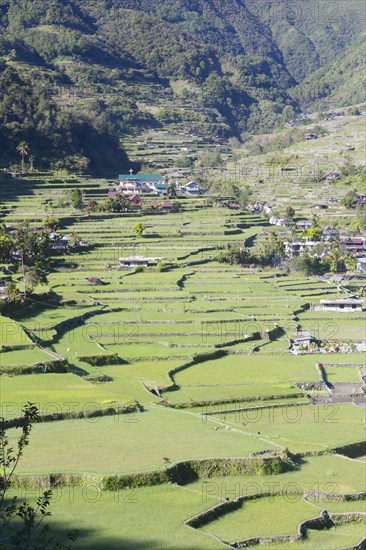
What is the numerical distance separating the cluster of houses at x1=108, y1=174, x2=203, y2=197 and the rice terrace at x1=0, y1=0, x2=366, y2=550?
0.34 meters

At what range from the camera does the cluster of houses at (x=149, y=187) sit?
68188 mm

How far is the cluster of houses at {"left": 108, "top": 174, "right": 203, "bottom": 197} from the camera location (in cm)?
6819

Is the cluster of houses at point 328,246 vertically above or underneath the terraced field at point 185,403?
above

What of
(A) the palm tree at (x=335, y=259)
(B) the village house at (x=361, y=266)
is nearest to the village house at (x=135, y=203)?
(A) the palm tree at (x=335, y=259)

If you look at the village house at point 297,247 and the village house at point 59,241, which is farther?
the village house at point 297,247

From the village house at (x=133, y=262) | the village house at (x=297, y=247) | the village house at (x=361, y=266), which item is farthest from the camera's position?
the village house at (x=297, y=247)

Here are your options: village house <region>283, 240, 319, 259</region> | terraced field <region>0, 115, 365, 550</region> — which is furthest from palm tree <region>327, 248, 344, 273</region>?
terraced field <region>0, 115, 365, 550</region>

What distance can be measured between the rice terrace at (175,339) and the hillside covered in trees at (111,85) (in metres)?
0.58

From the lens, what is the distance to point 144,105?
113m

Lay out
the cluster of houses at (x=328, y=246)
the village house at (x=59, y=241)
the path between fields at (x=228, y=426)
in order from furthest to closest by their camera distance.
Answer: the cluster of houses at (x=328, y=246), the village house at (x=59, y=241), the path between fields at (x=228, y=426)

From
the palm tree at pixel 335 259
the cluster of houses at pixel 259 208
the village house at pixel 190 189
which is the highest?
the village house at pixel 190 189

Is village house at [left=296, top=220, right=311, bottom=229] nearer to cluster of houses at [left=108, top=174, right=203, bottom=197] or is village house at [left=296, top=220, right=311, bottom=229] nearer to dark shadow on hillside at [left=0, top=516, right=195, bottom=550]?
cluster of houses at [left=108, top=174, right=203, bottom=197]

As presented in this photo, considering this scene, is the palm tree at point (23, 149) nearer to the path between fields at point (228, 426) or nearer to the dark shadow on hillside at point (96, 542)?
the path between fields at point (228, 426)

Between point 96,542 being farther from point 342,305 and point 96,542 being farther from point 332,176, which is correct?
point 332,176
